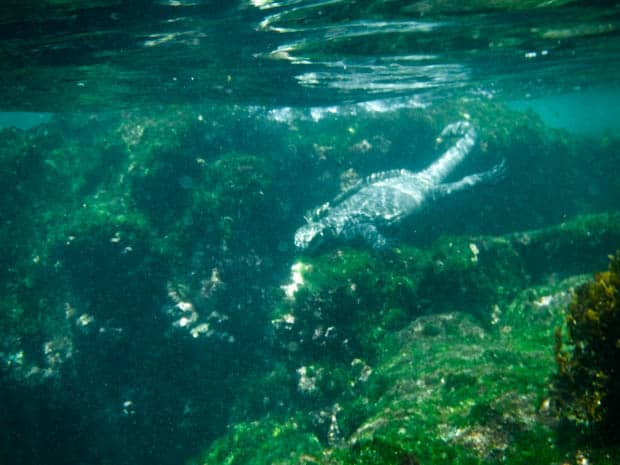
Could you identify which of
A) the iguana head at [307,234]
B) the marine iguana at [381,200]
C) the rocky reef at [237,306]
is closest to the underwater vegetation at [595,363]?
the rocky reef at [237,306]

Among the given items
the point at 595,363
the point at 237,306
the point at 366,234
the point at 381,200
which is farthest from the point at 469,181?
the point at 595,363

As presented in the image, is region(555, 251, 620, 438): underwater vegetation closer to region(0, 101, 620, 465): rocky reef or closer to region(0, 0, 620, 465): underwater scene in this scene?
region(0, 0, 620, 465): underwater scene

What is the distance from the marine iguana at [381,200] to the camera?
12.2m

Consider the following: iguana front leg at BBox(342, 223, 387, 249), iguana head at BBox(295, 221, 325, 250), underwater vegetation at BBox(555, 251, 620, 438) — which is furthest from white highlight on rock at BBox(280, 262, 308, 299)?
underwater vegetation at BBox(555, 251, 620, 438)

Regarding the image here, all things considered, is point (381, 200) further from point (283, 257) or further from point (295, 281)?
point (295, 281)

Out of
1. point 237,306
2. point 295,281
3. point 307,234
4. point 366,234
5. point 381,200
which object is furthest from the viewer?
point 381,200

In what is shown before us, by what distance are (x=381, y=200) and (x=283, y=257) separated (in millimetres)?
4037

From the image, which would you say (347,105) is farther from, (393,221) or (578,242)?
(578,242)

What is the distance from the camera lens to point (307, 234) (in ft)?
40.7

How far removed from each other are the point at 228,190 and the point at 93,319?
560 centimetres

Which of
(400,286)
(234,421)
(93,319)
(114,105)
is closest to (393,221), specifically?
(400,286)

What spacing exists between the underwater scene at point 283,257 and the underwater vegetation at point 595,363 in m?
0.02

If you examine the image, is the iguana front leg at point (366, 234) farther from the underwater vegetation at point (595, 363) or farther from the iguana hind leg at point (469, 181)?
the underwater vegetation at point (595, 363)

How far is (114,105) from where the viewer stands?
62.8 feet
